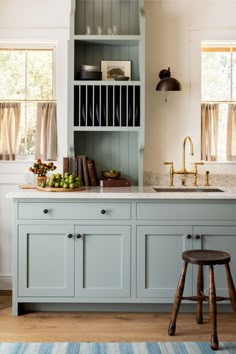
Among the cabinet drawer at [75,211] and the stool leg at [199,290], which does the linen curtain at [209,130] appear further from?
the stool leg at [199,290]

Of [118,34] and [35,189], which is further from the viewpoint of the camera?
[118,34]

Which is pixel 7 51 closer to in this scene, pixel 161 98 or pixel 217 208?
pixel 161 98

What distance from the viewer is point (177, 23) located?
471 centimetres

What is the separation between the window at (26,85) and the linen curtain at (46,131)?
5 cm

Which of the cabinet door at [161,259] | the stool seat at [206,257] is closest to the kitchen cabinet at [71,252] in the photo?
the cabinet door at [161,259]

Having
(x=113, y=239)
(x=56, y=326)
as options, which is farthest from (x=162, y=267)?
(x=56, y=326)

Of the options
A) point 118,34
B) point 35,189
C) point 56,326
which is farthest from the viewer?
point 118,34

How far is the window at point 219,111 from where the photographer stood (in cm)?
480

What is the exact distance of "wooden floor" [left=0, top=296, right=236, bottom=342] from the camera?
3.69 meters

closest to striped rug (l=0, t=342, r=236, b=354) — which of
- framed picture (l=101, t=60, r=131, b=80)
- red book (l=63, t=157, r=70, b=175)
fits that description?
red book (l=63, t=157, r=70, b=175)

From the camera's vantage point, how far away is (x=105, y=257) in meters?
4.12

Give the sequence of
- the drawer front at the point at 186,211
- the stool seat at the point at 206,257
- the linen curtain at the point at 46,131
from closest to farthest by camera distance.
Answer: the stool seat at the point at 206,257, the drawer front at the point at 186,211, the linen curtain at the point at 46,131

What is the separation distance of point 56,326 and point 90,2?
8.43ft

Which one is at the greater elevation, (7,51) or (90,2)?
(90,2)
